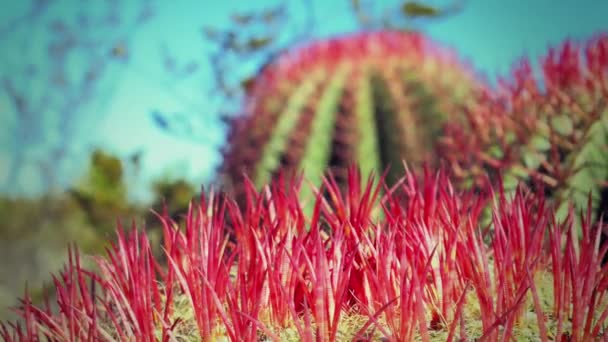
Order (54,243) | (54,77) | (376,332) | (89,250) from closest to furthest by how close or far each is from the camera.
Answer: (376,332)
(89,250)
(54,243)
(54,77)

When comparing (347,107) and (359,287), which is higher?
(347,107)

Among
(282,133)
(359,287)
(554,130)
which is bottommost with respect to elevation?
(359,287)

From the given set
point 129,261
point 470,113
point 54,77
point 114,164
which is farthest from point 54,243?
point 129,261

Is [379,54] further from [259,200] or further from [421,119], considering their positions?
[259,200]

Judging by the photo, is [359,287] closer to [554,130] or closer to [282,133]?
[554,130]

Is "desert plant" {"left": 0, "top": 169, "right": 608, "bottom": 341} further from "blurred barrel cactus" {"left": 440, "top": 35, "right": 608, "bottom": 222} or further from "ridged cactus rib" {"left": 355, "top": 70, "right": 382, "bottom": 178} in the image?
"ridged cactus rib" {"left": 355, "top": 70, "right": 382, "bottom": 178}

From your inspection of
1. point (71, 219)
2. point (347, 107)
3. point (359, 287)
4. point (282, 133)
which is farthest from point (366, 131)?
point (71, 219)

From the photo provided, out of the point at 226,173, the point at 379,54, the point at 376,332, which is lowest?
the point at 376,332
